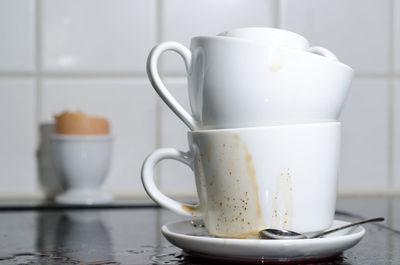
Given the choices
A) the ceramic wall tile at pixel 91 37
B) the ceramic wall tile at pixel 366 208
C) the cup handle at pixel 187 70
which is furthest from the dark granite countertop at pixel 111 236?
the ceramic wall tile at pixel 91 37

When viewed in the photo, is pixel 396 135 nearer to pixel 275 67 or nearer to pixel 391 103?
pixel 391 103

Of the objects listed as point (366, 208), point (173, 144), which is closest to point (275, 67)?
point (366, 208)

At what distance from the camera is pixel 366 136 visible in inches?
43.9

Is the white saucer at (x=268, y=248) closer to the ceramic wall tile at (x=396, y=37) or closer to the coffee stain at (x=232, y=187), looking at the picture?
the coffee stain at (x=232, y=187)

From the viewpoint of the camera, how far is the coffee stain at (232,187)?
48cm

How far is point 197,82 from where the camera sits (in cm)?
52

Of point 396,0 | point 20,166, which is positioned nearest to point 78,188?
point 20,166

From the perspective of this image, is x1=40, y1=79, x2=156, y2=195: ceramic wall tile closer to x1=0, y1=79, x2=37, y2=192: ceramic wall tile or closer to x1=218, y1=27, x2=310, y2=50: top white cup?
x1=0, y1=79, x2=37, y2=192: ceramic wall tile

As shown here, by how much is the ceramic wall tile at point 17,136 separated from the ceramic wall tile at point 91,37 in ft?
0.22

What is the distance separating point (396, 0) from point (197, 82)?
0.75 m

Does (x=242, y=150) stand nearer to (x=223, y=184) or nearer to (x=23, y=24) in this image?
(x=223, y=184)

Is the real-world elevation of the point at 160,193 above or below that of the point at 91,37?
below

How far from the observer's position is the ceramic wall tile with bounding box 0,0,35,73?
1.08 m

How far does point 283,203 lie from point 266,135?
0.19 ft
